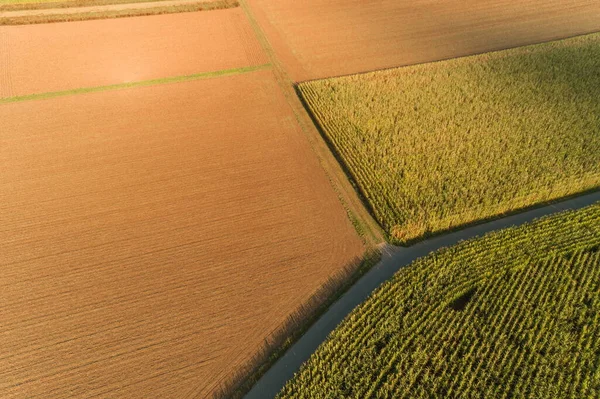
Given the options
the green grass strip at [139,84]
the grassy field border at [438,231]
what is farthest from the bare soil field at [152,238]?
the grassy field border at [438,231]

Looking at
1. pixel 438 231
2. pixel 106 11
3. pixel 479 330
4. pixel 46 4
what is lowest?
pixel 479 330

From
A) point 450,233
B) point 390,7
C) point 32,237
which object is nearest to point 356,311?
point 450,233

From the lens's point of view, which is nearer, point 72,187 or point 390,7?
point 72,187

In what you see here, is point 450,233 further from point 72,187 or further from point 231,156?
point 72,187

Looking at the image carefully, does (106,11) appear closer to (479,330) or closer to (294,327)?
(294,327)

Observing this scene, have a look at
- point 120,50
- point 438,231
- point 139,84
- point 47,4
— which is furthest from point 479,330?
point 47,4

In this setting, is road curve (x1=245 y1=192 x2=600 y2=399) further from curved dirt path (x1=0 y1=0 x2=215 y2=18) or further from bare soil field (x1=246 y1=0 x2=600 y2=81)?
curved dirt path (x1=0 y1=0 x2=215 y2=18)

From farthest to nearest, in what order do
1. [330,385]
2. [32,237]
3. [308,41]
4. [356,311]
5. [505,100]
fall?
[308,41] → [505,100] → [32,237] → [356,311] → [330,385]

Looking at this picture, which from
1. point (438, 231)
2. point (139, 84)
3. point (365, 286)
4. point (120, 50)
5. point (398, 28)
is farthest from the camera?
point (398, 28)
